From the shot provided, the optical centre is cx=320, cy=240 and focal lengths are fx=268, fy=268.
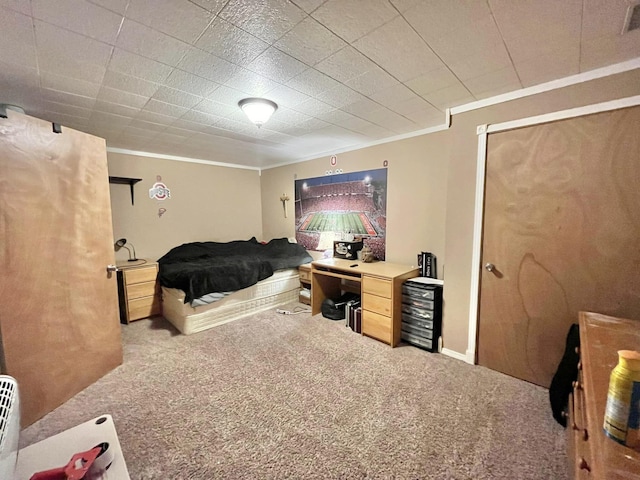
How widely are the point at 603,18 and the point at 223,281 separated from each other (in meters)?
3.61

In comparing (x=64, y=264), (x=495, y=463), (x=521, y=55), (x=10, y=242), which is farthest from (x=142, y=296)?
(x=521, y=55)

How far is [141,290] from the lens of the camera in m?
3.44

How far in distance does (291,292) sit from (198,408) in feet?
7.67

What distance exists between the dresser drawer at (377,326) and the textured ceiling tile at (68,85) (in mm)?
3060


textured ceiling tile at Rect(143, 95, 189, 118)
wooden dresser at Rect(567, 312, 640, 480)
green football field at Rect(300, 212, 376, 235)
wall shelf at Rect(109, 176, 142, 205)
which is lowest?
wooden dresser at Rect(567, 312, 640, 480)

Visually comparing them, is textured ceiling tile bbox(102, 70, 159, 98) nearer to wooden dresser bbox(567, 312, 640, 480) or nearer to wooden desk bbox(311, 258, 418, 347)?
wooden desk bbox(311, 258, 418, 347)

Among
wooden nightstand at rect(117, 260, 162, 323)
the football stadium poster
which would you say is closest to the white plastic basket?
wooden nightstand at rect(117, 260, 162, 323)

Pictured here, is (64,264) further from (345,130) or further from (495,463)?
(495,463)

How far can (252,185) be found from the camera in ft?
17.3

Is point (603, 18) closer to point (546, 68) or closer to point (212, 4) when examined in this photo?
point (546, 68)

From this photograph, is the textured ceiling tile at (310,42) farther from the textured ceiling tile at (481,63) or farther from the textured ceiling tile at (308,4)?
the textured ceiling tile at (481,63)

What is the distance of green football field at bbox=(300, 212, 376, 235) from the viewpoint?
12.3ft

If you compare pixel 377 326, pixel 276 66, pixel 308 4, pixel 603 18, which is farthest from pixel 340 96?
pixel 377 326

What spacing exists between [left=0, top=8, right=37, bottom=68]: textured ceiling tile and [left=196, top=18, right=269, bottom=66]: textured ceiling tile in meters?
0.78
